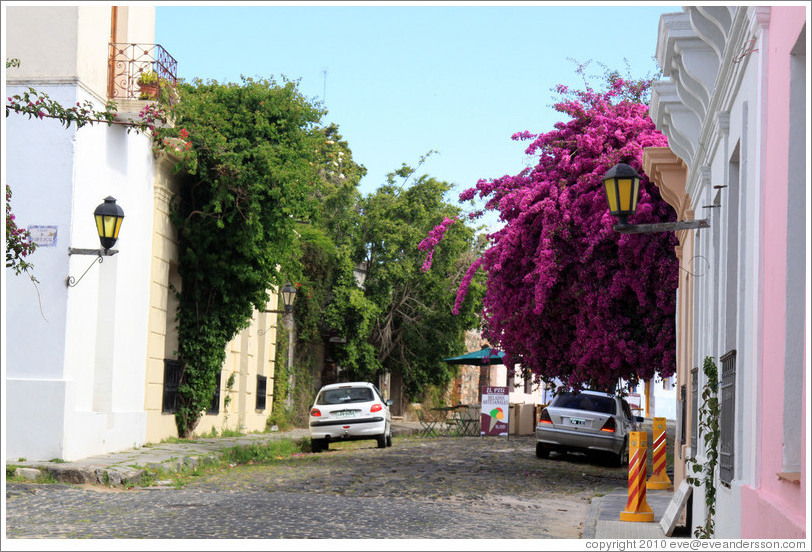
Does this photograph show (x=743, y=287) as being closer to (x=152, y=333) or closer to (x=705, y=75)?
(x=705, y=75)

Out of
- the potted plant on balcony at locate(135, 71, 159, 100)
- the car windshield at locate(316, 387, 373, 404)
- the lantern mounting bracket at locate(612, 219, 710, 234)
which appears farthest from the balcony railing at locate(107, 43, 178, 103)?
the lantern mounting bracket at locate(612, 219, 710, 234)

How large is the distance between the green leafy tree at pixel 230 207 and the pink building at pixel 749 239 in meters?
10.00

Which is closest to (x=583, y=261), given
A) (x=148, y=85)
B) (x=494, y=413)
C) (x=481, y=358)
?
(x=148, y=85)

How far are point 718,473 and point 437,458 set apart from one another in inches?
503

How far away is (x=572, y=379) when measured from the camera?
18094mm

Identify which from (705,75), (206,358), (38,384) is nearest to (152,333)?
(206,358)

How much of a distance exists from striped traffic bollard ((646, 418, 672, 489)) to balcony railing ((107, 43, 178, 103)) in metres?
9.44

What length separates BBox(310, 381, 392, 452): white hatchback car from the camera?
22766 millimetres

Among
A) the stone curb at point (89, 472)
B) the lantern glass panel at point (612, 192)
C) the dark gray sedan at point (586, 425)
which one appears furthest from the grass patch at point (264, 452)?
the lantern glass panel at point (612, 192)

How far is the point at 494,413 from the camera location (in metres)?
30.2

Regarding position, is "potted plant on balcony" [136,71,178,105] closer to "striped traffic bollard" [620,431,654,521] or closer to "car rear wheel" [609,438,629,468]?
"striped traffic bollard" [620,431,654,521]

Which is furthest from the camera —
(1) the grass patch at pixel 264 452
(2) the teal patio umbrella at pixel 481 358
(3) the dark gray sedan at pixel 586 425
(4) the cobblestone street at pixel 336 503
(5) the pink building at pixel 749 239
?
(2) the teal patio umbrella at pixel 481 358

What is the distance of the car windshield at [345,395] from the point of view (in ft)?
75.9

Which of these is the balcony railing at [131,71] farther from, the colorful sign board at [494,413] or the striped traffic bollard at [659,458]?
the colorful sign board at [494,413]
